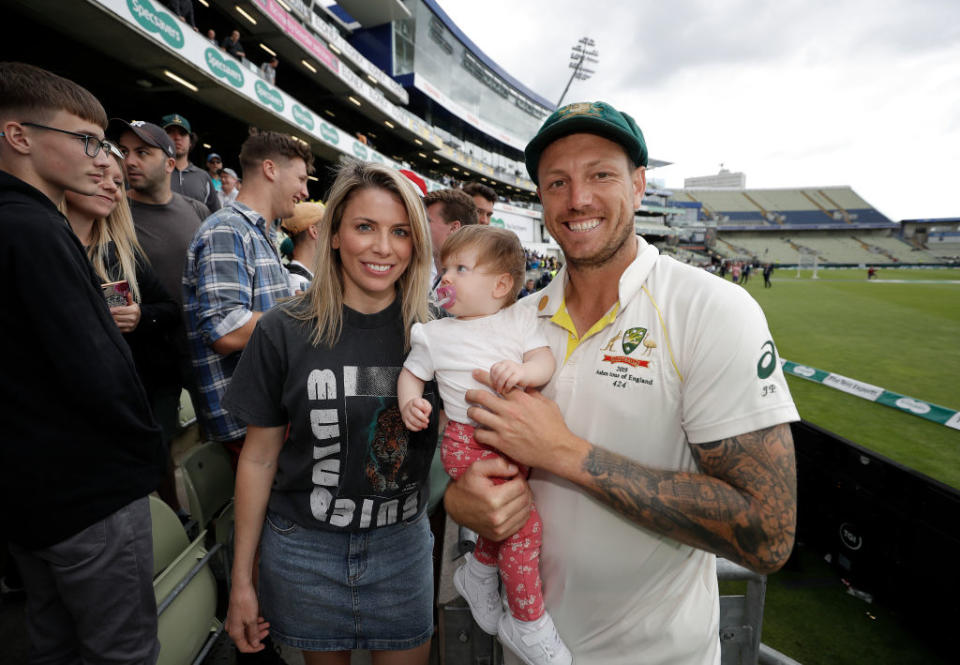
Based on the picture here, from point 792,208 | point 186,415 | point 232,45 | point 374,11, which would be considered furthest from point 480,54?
point 792,208

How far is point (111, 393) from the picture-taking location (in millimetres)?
1559

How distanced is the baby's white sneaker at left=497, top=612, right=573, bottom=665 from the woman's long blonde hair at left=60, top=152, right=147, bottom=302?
2.92m

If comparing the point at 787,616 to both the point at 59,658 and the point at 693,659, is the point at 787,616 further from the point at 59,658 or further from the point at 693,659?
the point at 59,658

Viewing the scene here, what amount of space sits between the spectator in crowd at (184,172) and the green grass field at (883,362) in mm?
9183

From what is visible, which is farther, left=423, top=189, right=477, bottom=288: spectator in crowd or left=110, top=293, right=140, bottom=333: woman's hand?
left=423, top=189, right=477, bottom=288: spectator in crowd

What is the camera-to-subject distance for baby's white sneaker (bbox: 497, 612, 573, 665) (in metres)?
1.45

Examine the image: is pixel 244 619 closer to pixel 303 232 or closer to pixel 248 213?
pixel 248 213

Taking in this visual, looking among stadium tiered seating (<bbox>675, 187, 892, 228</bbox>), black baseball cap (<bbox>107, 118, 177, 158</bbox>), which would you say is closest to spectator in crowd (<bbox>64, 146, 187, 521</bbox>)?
black baseball cap (<bbox>107, 118, 177, 158</bbox>)

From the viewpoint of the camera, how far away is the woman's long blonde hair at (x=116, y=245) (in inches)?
101

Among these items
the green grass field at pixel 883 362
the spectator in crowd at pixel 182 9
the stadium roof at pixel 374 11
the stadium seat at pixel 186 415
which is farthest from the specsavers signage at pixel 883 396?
the stadium roof at pixel 374 11

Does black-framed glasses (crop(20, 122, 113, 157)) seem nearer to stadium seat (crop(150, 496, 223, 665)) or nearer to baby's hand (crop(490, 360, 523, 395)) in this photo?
stadium seat (crop(150, 496, 223, 665))

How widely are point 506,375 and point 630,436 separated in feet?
1.48

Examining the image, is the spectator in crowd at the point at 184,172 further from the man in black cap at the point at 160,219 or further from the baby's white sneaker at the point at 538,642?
the baby's white sneaker at the point at 538,642

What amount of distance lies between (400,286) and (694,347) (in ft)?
4.18
